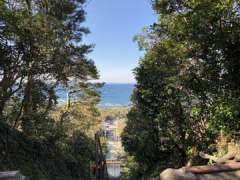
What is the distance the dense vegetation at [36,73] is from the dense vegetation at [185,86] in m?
2.85

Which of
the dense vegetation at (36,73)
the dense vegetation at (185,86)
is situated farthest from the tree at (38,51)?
the dense vegetation at (185,86)

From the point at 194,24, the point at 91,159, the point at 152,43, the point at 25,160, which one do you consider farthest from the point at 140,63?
the point at 91,159

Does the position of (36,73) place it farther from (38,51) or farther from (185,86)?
(185,86)

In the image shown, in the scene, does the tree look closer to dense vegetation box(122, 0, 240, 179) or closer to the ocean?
the ocean

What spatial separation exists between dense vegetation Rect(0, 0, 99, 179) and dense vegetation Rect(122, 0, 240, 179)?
9.35 feet

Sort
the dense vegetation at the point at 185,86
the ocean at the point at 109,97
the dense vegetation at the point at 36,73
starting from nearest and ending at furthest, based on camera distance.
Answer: the dense vegetation at the point at 185,86 → the dense vegetation at the point at 36,73 → the ocean at the point at 109,97

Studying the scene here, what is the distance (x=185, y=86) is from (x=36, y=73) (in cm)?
523

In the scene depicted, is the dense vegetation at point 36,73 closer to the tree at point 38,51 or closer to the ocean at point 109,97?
the tree at point 38,51

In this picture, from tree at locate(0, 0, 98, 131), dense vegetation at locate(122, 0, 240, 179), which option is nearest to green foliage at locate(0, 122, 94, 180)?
tree at locate(0, 0, 98, 131)

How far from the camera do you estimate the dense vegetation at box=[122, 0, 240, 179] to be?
29.1ft

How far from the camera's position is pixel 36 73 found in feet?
40.2

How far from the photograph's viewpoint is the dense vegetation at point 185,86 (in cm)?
888

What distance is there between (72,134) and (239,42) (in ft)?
40.0

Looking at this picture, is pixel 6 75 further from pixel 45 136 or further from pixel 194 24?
pixel 194 24
